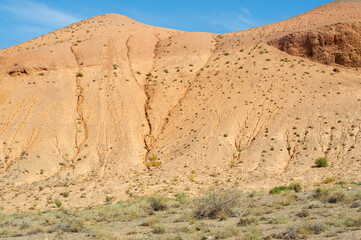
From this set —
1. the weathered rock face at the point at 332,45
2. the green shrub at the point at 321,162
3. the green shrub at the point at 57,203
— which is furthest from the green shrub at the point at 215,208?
the weathered rock face at the point at 332,45

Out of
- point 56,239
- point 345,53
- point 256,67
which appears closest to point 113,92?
point 256,67

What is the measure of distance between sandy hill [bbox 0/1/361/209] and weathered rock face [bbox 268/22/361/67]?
0.14 metres

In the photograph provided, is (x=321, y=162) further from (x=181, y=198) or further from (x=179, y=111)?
(x=179, y=111)

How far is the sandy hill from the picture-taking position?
1294 inches

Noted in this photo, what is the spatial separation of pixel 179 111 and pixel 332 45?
21.8 meters

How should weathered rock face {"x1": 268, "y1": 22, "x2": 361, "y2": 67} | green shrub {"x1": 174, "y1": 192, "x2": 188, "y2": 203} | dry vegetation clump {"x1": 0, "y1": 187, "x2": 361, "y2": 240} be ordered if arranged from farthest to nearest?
weathered rock face {"x1": 268, "y1": 22, "x2": 361, "y2": 67}, green shrub {"x1": 174, "y1": 192, "x2": 188, "y2": 203}, dry vegetation clump {"x1": 0, "y1": 187, "x2": 361, "y2": 240}

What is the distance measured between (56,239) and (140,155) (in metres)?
24.4

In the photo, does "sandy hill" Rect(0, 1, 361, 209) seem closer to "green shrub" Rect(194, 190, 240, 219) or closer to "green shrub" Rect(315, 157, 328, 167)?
"green shrub" Rect(315, 157, 328, 167)

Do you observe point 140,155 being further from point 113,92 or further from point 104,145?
point 113,92

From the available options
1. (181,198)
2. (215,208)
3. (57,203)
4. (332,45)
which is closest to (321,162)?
(181,198)

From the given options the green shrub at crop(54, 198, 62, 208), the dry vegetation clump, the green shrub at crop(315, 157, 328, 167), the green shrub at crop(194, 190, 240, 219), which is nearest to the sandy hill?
the green shrub at crop(315, 157, 328, 167)

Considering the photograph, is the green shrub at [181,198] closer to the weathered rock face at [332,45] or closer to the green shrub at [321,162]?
the green shrub at [321,162]

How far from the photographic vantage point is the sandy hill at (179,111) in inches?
1294

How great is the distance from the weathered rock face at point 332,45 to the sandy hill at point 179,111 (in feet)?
0.45
